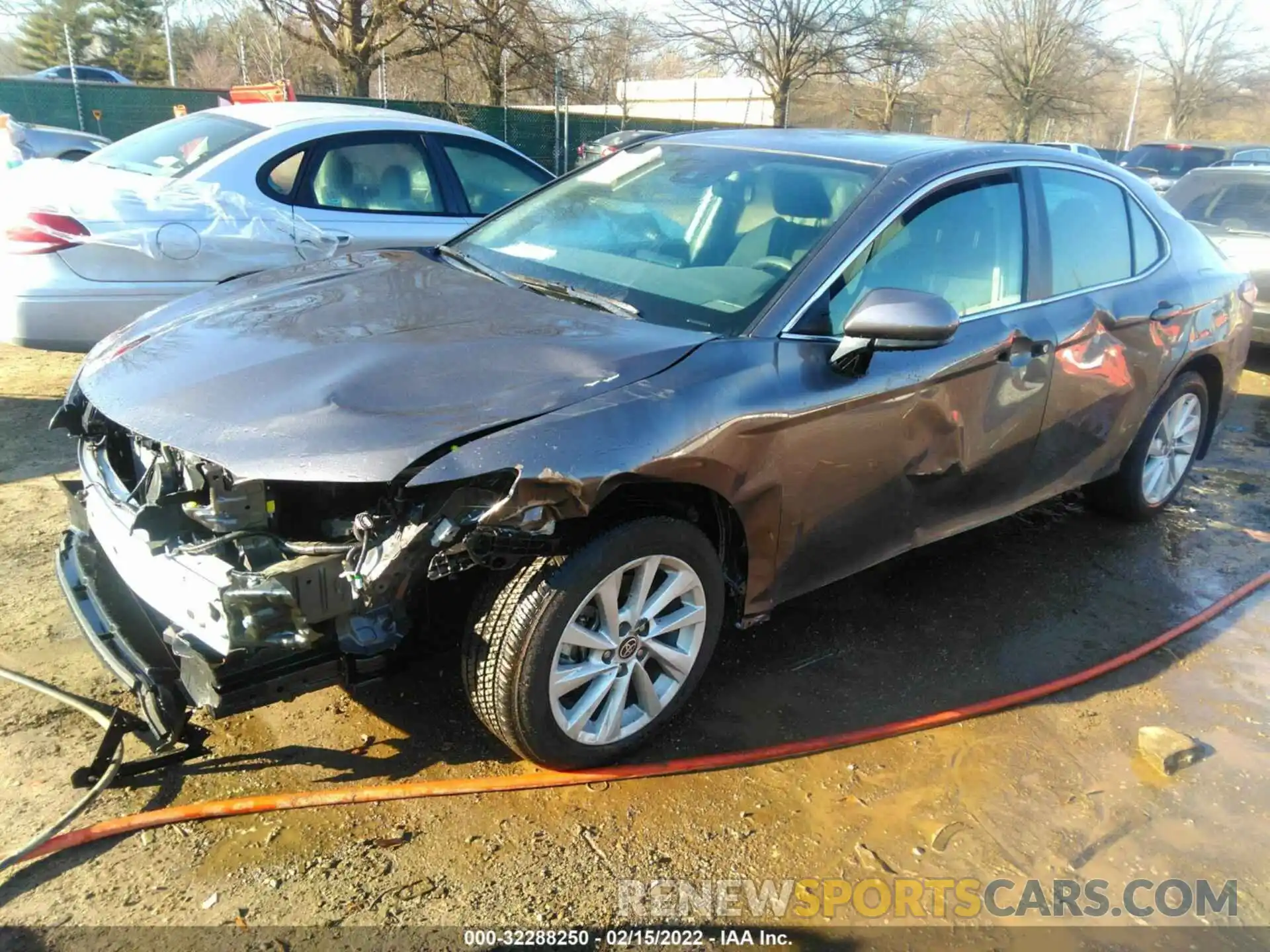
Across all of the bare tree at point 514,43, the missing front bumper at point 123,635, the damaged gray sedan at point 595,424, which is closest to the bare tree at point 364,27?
the bare tree at point 514,43

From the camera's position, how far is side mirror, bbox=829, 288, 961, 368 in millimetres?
2682

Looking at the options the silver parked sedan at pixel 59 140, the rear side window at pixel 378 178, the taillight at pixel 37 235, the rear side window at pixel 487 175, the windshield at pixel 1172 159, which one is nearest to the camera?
the taillight at pixel 37 235

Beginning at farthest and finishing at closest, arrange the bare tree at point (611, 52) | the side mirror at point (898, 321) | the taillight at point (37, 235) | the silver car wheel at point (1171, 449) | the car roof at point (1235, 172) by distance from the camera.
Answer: the bare tree at point (611, 52) < the car roof at point (1235, 172) < the taillight at point (37, 235) < the silver car wheel at point (1171, 449) < the side mirror at point (898, 321)

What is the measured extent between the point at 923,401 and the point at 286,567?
6.58 feet

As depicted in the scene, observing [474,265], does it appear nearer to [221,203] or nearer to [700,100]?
[221,203]

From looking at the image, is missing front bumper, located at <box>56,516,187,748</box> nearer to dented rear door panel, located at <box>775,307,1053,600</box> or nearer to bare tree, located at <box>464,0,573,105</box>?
dented rear door panel, located at <box>775,307,1053,600</box>

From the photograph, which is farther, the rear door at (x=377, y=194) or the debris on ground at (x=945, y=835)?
the rear door at (x=377, y=194)

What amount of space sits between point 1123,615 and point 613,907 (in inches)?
106

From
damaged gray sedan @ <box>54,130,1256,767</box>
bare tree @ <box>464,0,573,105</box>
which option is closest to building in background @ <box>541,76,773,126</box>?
bare tree @ <box>464,0,573,105</box>

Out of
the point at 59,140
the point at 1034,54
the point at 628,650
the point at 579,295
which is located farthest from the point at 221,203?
the point at 1034,54

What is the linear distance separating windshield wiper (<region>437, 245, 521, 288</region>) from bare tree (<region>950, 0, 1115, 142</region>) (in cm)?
2891

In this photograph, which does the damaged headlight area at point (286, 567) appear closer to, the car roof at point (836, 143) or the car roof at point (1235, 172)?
the car roof at point (836, 143)

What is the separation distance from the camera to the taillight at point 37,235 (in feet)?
15.6

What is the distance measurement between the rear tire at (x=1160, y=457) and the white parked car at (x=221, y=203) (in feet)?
12.8
